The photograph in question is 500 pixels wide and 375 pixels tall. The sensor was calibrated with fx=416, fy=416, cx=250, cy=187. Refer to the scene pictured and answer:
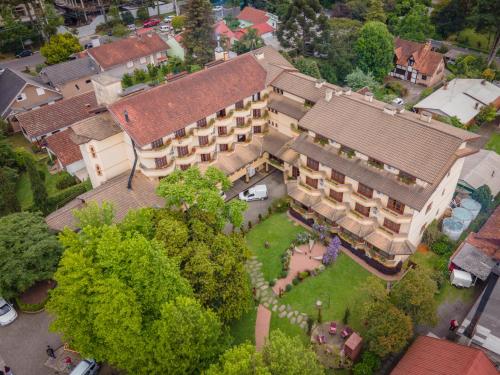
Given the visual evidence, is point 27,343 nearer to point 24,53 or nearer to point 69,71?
point 69,71

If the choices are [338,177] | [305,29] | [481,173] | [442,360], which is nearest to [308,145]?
[338,177]

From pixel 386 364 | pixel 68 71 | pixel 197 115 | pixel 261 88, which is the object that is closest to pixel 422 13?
pixel 261 88

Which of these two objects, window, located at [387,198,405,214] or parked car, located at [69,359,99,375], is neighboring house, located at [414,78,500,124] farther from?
parked car, located at [69,359,99,375]

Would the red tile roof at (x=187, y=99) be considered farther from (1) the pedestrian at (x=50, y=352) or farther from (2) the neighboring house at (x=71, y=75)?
(2) the neighboring house at (x=71, y=75)

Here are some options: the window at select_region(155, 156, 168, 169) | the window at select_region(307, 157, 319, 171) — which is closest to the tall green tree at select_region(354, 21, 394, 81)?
the window at select_region(307, 157, 319, 171)

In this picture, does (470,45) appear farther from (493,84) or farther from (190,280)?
(190,280)

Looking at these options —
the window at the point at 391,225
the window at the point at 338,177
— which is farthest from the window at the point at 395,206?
the window at the point at 338,177
